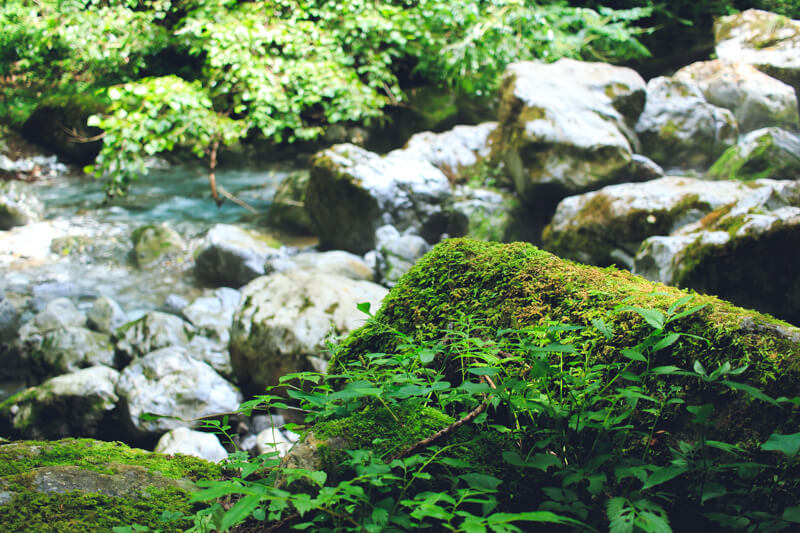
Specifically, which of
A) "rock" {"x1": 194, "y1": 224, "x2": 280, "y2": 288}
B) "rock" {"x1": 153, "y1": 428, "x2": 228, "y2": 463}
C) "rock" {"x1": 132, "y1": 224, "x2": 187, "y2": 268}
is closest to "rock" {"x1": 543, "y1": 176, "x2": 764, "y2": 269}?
"rock" {"x1": 194, "y1": 224, "x2": 280, "y2": 288}

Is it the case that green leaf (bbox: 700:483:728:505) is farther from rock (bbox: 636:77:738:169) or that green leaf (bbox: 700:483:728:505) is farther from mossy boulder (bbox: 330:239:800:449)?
rock (bbox: 636:77:738:169)

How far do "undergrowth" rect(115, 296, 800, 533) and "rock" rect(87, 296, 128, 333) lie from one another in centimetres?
471

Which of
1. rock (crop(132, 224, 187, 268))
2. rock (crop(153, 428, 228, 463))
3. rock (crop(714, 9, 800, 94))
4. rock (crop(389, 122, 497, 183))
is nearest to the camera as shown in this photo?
rock (crop(153, 428, 228, 463))

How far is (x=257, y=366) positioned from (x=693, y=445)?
11.2 ft

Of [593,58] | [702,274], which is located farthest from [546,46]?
[702,274]

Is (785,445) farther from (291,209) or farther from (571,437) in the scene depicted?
(291,209)

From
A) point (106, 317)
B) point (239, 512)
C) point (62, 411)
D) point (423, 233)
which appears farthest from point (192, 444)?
point (423, 233)

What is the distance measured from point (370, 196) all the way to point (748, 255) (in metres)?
4.25

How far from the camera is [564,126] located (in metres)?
6.32

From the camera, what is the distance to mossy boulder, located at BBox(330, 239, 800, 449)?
42.9 inches

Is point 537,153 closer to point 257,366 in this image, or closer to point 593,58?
point 257,366

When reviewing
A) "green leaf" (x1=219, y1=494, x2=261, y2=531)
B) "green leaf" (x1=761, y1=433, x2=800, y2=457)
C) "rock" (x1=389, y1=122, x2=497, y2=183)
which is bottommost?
"rock" (x1=389, y1=122, x2=497, y2=183)

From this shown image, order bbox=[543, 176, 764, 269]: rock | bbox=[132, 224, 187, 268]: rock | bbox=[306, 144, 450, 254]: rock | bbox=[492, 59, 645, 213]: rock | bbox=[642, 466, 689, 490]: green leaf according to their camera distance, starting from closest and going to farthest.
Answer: bbox=[642, 466, 689, 490]: green leaf
bbox=[543, 176, 764, 269]: rock
bbox=[492, 59, 645, 213]: rock
bbox=[306, 144, 450, 254]: rock
bbox=[132, 224, 187, 268]: rock

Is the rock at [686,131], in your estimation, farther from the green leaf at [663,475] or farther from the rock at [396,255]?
the green leaf at [663,475]
